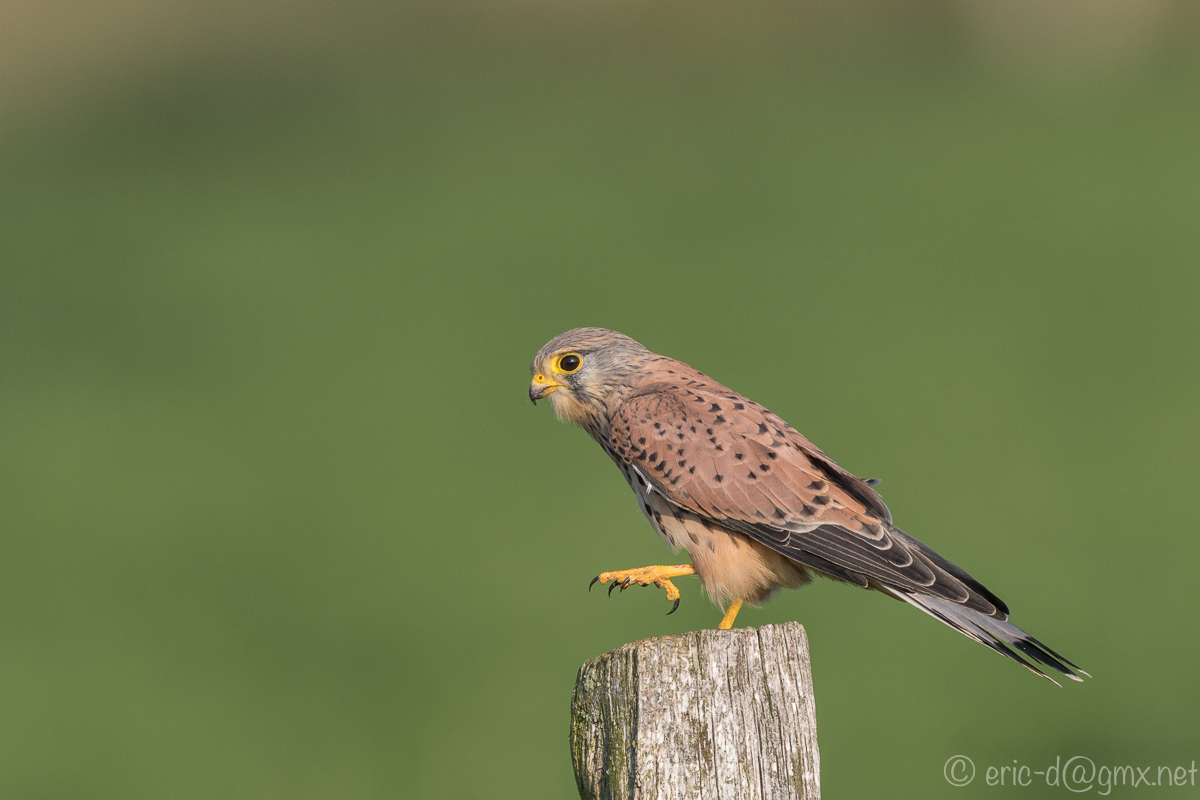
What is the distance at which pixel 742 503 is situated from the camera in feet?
12.4

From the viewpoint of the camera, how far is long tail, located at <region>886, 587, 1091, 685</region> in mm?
3217

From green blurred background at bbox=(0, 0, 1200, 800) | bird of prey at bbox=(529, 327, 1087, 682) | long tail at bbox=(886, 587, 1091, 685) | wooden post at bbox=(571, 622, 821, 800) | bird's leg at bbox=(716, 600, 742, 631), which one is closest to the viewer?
wooden post at bbox=(571, 622, 821, 800)

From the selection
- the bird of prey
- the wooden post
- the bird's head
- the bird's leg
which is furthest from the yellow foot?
the wooden post

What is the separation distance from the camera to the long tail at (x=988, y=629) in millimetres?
3217

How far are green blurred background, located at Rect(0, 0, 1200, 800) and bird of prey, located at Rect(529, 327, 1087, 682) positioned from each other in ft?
11.3

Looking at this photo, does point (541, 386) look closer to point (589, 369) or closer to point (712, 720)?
point (589, 369)

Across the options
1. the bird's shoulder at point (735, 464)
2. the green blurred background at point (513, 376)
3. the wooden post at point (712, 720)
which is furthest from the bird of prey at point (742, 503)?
the green blurred background at point (513, 376)

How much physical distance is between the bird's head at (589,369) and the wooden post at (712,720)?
1.75 metres

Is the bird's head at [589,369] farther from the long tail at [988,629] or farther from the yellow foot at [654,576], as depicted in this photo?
the long tail at [988,629]

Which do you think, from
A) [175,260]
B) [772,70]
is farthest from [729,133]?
[175,260]

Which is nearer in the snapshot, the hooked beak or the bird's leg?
the bird's leg

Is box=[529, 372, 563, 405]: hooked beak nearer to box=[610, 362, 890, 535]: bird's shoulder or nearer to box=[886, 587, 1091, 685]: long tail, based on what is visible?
box=[610, 362, 890, 535]: bird's shoulder

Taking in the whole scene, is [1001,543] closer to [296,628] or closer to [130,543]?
[296,628]

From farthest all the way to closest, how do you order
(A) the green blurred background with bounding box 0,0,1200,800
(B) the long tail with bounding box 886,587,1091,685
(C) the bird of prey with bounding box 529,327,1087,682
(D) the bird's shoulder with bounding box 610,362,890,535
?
(A) the green blurred background with bounding box 0,0,1200,800, (D) the bird's shoulder with bounding box 610,362,890,535, (C) the bird of prey with bounding box 529,327,1087,682, (B) the long tail with bounding box 886,587,1091,685
